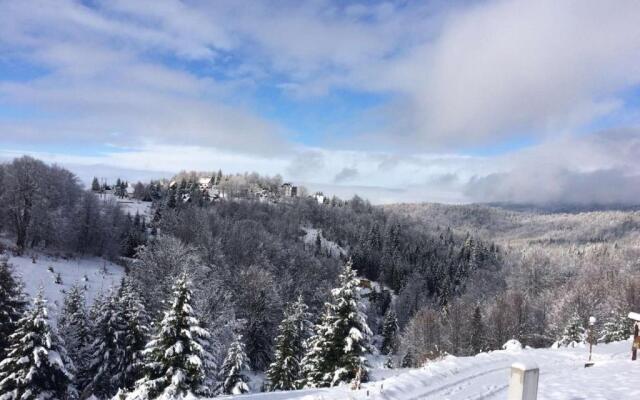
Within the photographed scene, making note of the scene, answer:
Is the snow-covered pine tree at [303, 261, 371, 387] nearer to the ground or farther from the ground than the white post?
nearer to the ground

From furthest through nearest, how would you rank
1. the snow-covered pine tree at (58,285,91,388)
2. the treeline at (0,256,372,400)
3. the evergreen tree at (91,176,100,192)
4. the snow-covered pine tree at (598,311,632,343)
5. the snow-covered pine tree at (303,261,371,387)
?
the evergreen tree at (91,176,100,192), the snow-covered pine tree at (598,311,632,343), the snow-covered pine tree at (58,285,91,388), the snow-covered pine tree at (303,261,371,387), the treeline at (0,256,372,400)

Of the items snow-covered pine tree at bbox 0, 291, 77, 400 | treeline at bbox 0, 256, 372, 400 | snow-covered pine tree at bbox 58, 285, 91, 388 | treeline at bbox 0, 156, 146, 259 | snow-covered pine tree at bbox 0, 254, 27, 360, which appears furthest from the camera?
treeline at bbox 0, 156, 146, 259

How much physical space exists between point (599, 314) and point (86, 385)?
48016 mm

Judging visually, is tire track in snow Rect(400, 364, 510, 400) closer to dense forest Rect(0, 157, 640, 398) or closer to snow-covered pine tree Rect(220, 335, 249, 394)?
dense forest Rect(0, 157, 640, 398)

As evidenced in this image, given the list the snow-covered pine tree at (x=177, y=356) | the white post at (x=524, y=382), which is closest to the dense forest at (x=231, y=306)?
the snow-covered pine tree at (x=177, y=356)

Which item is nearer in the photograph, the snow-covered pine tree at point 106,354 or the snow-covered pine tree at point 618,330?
the snow-covered pine tree at point 106,354

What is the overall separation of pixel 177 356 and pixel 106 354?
10479 millimetres

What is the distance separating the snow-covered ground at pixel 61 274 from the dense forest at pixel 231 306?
9.22 ft

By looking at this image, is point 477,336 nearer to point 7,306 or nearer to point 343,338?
point 343,338

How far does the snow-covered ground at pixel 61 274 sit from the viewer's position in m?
37.1

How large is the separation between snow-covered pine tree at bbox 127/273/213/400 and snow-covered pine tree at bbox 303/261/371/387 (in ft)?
17.7

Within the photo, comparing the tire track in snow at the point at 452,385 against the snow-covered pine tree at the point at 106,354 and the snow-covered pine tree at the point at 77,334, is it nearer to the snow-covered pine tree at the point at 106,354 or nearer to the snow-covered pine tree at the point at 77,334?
the snow-covered pine tree at the point at 106,354

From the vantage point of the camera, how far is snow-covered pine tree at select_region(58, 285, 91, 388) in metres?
25.8

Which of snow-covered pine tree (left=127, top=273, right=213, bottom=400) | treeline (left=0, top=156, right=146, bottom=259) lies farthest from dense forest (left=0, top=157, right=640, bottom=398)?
treeline (left=0, top=156, right=146, bottom=259)
